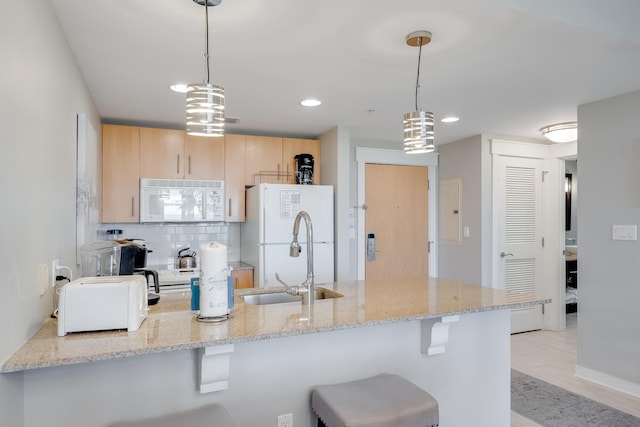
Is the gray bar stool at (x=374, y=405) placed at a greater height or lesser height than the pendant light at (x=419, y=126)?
lesser

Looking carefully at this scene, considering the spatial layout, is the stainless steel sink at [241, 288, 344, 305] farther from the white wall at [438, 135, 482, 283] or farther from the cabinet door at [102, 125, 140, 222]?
the white wall at [438, 135, 482, 283]

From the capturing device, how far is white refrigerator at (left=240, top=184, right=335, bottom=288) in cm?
353

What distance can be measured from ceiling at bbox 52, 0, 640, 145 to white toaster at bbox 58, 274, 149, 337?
3.91ft

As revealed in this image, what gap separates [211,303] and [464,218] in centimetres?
367

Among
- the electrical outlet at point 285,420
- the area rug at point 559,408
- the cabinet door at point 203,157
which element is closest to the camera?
the electrical outlet at point 285,420

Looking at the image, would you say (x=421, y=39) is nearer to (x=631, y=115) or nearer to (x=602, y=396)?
(x=631, y=115)

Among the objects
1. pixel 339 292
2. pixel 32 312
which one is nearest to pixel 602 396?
pixel 339 292

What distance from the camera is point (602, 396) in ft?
9.77

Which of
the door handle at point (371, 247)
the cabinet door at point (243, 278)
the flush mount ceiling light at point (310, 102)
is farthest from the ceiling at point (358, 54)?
the door handle at point (371, 247)

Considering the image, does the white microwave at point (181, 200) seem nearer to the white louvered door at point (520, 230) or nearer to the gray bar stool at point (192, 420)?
the gray bar stool at point (192, 420)

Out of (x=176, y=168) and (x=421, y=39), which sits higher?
(x=421, y=39)

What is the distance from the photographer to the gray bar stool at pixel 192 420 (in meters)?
1.38

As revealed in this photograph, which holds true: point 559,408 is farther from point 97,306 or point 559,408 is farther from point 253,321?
point 97,306

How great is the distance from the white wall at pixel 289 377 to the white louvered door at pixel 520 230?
2445 millimetres
